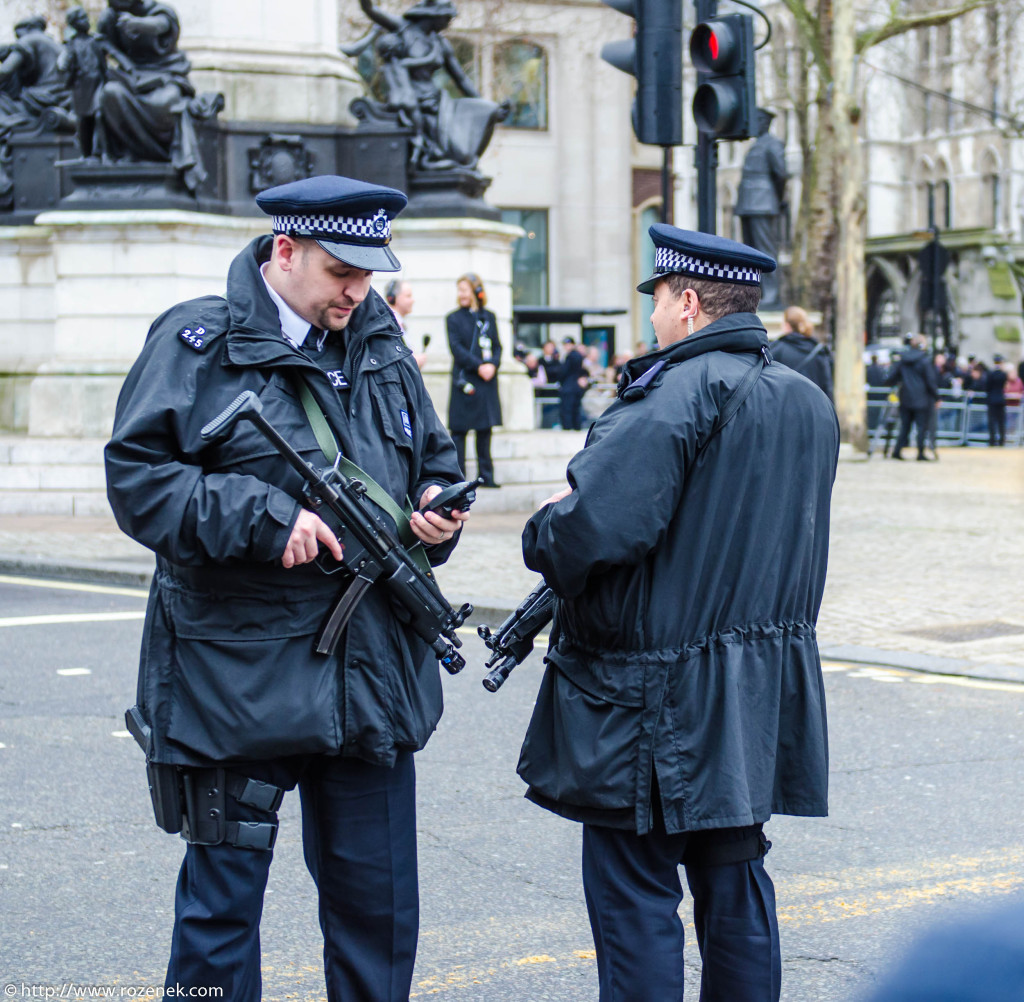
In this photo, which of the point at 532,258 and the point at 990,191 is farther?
the point at 990,191

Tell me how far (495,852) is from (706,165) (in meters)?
5.28

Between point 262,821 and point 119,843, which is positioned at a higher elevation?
point 262,821

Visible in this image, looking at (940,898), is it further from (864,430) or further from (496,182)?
(496,182)

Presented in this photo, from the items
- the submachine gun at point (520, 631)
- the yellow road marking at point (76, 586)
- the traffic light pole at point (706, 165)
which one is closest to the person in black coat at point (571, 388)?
the yellow road marking at point (76, 586)

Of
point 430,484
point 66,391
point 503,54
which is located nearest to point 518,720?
point 430,484

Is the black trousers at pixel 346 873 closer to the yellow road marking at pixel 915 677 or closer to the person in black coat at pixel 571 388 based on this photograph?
the yellow road marking at pixel 915 677

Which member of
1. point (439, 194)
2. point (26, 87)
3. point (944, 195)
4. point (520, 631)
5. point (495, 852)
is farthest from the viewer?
point (944, 195)

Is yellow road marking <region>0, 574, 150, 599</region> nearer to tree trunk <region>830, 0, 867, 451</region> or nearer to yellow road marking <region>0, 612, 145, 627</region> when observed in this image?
yellow road marking <region>0, 612, 145, 627</region>

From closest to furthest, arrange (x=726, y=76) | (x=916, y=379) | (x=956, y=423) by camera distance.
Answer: (x=726, y=76) < (x=916, y=379) < (x=956, y=423)

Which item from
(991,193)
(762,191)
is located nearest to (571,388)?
(762,191)

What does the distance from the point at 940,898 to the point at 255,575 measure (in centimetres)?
254

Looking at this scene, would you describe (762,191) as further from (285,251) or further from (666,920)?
(666,920)

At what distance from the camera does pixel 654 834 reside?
3.31 meters

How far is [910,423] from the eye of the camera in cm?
2480
